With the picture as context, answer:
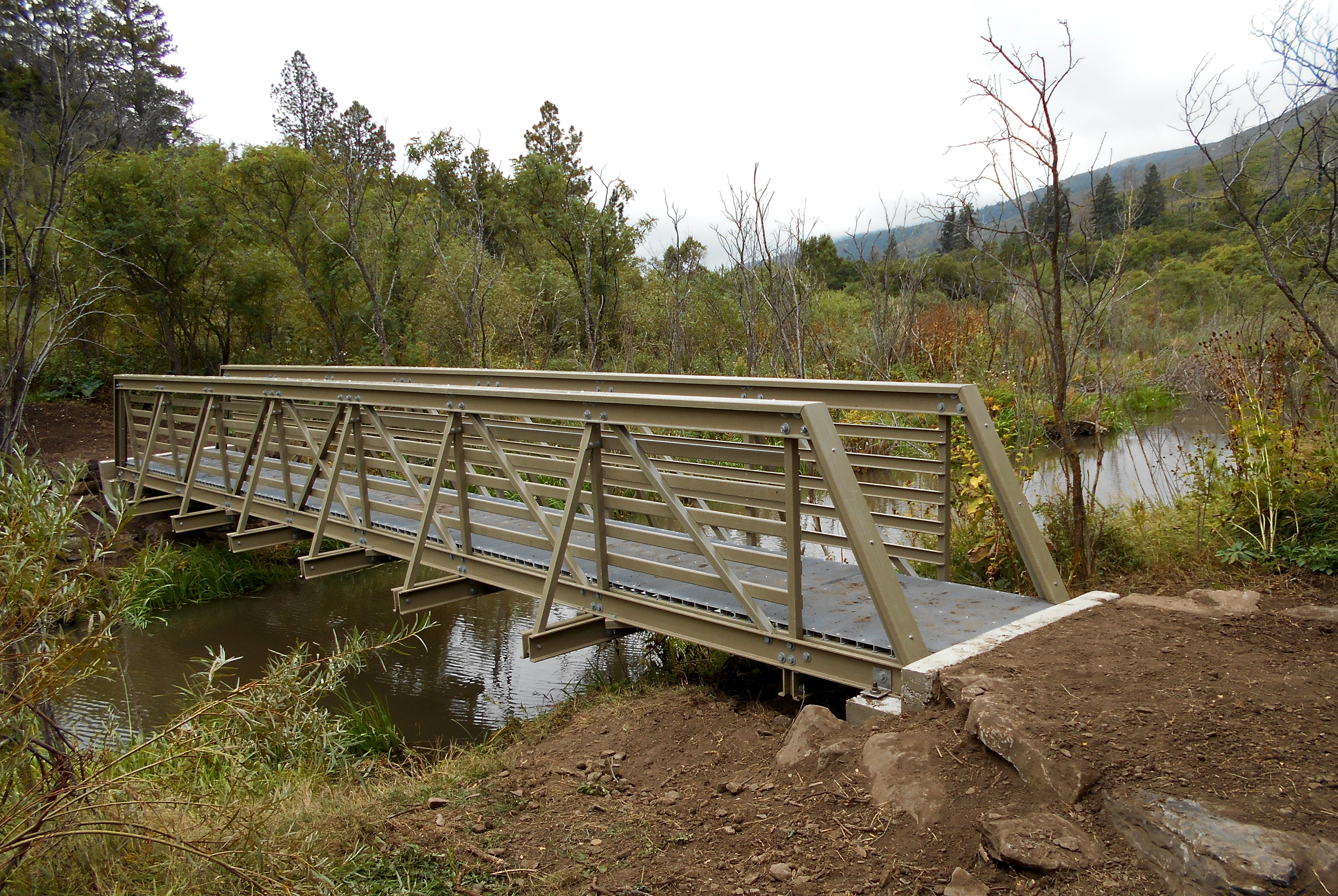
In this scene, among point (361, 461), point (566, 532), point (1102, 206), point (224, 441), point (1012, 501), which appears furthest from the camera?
point (224, 441)

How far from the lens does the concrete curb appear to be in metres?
3.34

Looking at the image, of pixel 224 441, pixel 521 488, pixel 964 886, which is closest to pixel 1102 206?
pixel 521 488

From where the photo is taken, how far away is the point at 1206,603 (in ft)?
13.0

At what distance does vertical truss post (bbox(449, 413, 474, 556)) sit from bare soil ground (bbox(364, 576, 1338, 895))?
2.01 m

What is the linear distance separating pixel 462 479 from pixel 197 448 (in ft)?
13.6

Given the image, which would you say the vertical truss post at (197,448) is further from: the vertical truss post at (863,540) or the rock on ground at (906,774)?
the rock on ground at (906,774)

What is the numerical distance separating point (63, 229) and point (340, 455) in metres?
11.1

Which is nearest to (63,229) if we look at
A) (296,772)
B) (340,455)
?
(340,455)

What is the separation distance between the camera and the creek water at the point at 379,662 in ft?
20.5

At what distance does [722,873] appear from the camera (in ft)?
8.93

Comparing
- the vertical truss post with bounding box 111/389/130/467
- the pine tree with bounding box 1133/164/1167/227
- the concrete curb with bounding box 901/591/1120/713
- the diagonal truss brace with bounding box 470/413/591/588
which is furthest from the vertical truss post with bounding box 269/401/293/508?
the pine tree with bounding box 1133/164/1167/227

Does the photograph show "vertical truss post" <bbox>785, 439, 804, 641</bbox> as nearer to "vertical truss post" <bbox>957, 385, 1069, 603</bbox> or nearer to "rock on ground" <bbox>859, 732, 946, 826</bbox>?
"rock on ground" <bbox>859, 732, 946, 826</bbox>

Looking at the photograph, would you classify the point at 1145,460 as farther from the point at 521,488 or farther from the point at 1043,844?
the point at 1043,844

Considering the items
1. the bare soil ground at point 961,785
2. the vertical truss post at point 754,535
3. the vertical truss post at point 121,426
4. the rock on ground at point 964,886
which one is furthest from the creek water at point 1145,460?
the vertical truss post at point 121,426
